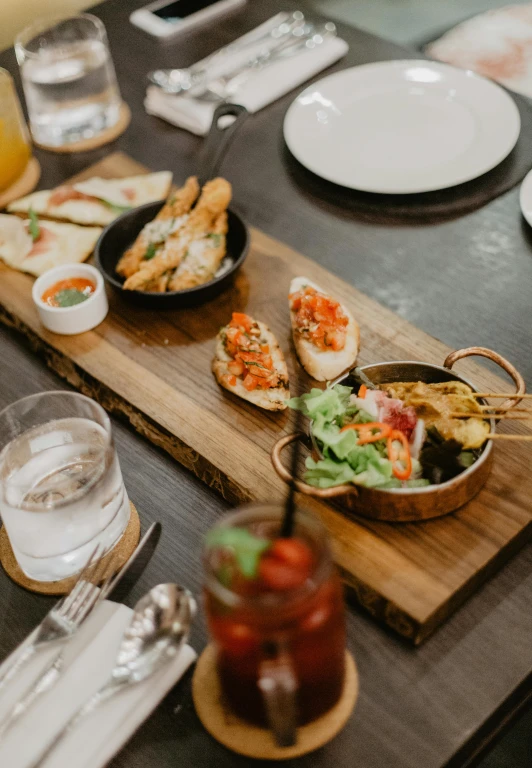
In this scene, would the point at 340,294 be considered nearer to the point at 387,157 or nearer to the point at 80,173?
the point at 387,157

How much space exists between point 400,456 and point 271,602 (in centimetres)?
44

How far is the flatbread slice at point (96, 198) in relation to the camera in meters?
1.91

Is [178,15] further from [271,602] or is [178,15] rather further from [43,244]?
[271,602]

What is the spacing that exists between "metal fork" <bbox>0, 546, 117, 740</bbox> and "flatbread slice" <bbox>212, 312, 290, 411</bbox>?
39cm

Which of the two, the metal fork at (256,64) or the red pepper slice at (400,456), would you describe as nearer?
the red pepper slice at (400,456)


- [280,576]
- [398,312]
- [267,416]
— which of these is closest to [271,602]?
[280,576]

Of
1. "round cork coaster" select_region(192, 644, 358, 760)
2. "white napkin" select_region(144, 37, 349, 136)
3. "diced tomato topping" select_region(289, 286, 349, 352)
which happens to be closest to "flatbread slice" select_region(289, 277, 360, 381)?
"diced tomato topping" select_region(289, 286, 349, 352)

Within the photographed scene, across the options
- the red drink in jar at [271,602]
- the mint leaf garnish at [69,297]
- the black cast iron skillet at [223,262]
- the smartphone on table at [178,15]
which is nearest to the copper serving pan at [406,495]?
the red drink in jar at [271,602]

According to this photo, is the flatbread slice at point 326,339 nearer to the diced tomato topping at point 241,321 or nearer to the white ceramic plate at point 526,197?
the diced tomato topping at point 241,321

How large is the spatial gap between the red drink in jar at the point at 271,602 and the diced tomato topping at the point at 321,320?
631 millimetres

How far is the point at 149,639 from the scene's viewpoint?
1011 millimetres

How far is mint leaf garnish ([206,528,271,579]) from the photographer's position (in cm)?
82

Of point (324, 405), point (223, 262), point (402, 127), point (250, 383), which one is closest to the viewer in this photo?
point (324, 405)

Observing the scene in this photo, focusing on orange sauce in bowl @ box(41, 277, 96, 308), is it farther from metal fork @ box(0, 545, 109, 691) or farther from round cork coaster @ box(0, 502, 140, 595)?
metal fork @ box(0, 545, 109, 691)
